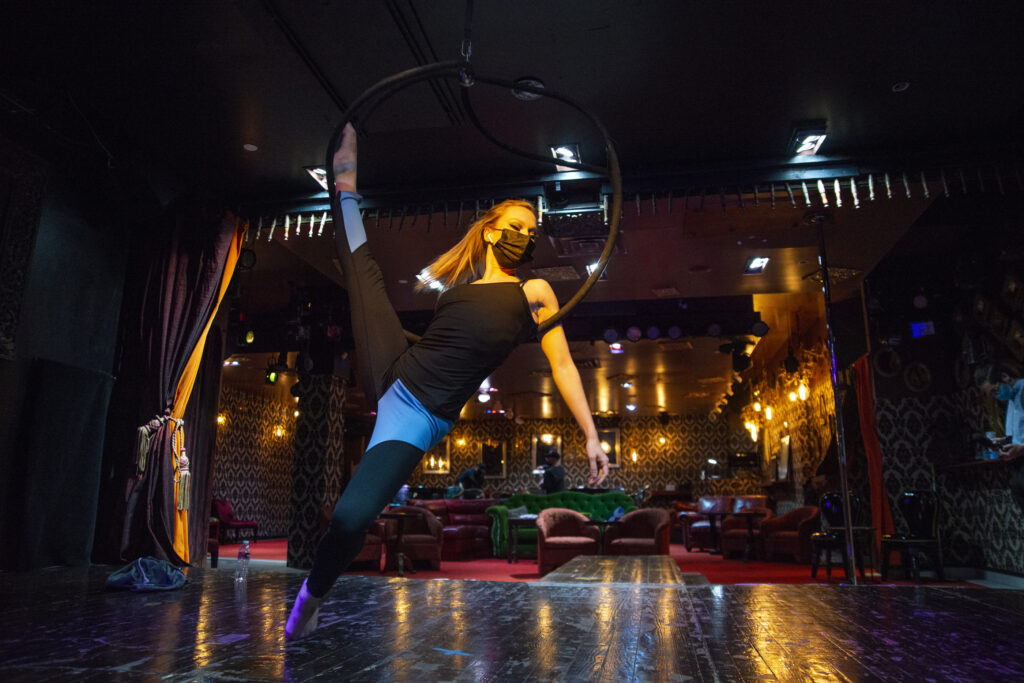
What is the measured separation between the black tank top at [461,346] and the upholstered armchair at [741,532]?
8.69 metres

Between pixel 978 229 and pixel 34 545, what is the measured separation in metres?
8.78

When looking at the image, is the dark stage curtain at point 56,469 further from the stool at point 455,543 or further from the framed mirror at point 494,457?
the framed mirror at point 494,457

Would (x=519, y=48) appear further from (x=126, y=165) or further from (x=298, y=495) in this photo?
(x=298, y=495)

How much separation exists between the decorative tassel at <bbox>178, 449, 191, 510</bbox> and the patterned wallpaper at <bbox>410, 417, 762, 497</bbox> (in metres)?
15.1

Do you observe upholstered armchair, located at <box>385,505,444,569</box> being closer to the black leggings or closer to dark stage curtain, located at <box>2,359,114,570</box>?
dark stage curtain, located at <box>2,359,114,570</box>

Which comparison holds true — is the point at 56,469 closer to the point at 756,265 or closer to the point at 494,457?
the point at 756,265

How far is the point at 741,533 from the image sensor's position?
32.6ft

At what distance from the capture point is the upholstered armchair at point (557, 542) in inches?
311

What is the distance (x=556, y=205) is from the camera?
17.7ft

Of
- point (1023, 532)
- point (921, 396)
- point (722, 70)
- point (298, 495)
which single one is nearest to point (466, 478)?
point (298, 495)

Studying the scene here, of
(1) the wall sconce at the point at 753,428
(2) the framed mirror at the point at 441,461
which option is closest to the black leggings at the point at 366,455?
(1) the wall sconce at the point at 753,428

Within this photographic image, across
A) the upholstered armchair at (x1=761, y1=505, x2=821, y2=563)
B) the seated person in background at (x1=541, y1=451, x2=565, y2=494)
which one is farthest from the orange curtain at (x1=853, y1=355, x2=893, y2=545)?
the seated person in background at (x1=541, y1=451, x2=565, y2=494)

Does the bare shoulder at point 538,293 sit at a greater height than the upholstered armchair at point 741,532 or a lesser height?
greater

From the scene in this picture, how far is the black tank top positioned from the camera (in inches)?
72.9
